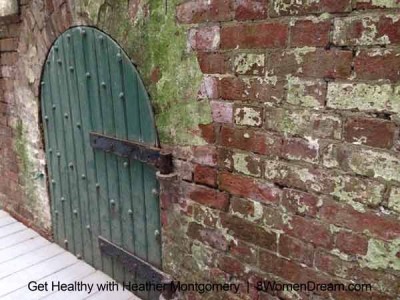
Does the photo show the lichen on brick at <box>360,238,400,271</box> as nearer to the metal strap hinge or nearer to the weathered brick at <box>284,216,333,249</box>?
the weathered brick at <box>284,216,333,249</box>

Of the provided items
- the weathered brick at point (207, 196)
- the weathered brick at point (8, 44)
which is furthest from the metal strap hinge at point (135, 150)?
the weathered brick at point (8, 44)

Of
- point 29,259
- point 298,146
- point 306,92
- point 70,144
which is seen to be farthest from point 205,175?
point 29,259

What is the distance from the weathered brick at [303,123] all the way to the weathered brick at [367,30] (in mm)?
225

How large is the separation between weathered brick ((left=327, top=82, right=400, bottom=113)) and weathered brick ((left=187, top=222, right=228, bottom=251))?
→ 717 millimetres

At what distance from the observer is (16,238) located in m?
2.81

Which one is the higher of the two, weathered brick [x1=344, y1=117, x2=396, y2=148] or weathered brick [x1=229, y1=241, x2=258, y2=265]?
weathered brick [x1=344, y1=117, x2=396, y2=148]

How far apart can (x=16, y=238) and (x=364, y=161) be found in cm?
253

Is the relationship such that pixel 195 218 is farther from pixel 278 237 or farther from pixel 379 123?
pixel 379 123

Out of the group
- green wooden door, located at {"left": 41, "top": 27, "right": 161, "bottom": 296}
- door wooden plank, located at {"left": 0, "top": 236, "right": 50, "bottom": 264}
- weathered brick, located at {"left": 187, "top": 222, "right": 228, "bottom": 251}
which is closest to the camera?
weathered brick, located at {"left": 187, "top": 222, "right": 228, "bottom": 251}

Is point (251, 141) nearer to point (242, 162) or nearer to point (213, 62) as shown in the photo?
point (242, 162)

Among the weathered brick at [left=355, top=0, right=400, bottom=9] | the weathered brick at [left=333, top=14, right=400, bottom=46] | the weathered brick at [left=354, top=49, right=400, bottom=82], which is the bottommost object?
the weathered brick at [left=354, top=49, right=400, bottom=82]

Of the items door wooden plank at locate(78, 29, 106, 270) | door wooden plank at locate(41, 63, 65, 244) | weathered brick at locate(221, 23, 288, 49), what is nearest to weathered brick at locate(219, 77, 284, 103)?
weathered brick at locate(221, 23, 288, 49)

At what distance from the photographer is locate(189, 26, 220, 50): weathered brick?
4.67 ft

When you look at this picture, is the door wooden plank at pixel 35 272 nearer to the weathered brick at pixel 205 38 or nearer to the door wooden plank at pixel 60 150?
the door wooden plank at pixel 60 150
